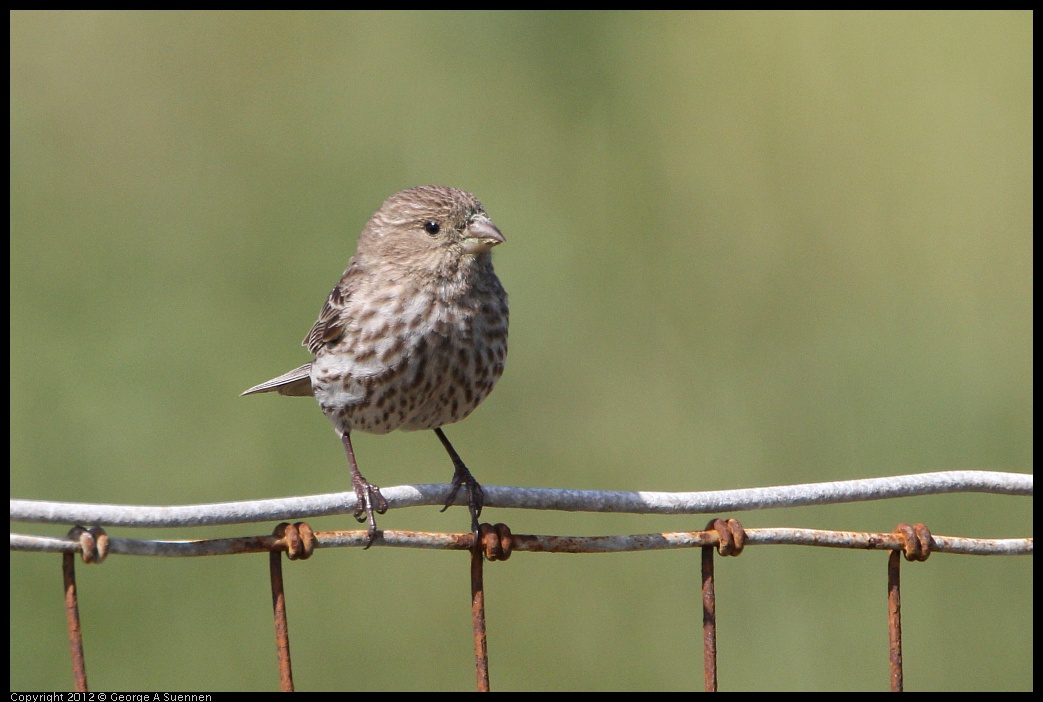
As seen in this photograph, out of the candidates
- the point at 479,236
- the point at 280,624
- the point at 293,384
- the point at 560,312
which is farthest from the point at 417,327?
the point at 560,312

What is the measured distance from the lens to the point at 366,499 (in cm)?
319

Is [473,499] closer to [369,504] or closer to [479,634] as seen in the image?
[369,504]

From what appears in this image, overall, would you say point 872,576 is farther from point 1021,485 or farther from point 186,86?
point 186,86

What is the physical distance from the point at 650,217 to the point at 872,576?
80.4 inches

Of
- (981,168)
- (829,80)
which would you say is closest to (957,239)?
(981,168)

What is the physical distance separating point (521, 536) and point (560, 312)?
330 cm

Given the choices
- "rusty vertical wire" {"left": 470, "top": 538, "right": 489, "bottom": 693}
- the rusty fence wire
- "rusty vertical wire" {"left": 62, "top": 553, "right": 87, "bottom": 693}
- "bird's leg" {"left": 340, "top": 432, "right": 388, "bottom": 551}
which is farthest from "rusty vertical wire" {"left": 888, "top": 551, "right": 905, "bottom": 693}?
"rusty vertical wire" {"left": 62, "top": 553, "right": 87, "bottom": 693}

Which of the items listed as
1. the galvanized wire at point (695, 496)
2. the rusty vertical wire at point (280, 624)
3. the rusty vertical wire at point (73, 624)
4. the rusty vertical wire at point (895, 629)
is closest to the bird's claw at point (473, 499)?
the galvanized wire at point (695, 496)

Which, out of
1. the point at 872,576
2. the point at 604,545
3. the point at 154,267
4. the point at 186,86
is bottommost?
the point at 872,576

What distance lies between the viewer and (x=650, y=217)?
6371 millimetres

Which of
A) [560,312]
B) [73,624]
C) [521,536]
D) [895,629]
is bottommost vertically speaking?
[895,629]

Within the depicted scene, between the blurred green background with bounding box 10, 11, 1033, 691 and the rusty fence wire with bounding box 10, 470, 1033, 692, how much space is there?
85.4 inches

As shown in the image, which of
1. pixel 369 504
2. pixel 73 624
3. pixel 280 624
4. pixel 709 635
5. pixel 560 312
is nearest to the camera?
pixel 73 624

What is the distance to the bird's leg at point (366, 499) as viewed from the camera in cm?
267
